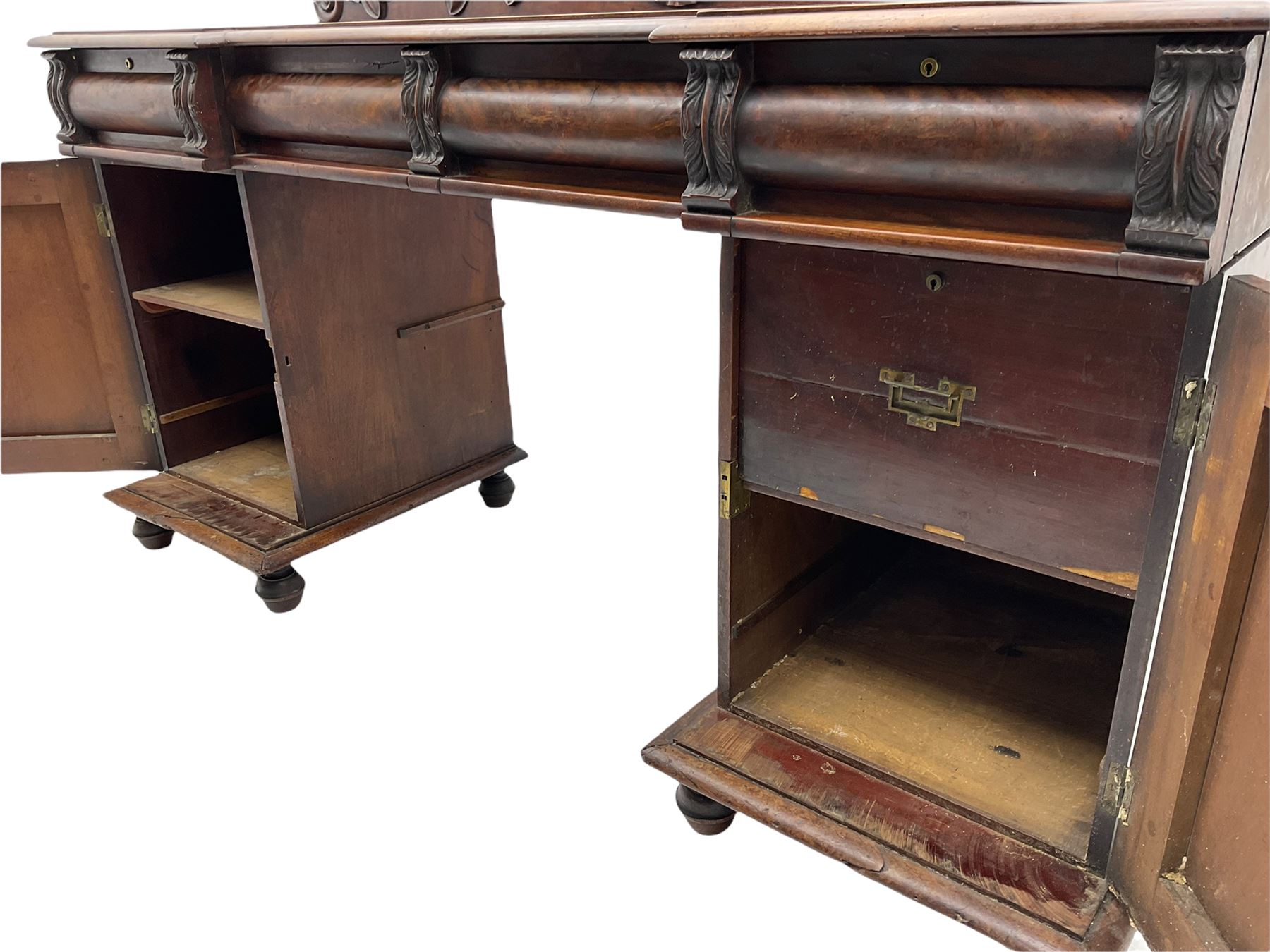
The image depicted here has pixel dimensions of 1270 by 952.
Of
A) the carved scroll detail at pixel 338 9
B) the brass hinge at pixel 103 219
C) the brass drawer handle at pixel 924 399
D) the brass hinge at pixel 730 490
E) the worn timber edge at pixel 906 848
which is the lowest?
the worn timber edge at pixel 906 848

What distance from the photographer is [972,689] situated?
212 cm

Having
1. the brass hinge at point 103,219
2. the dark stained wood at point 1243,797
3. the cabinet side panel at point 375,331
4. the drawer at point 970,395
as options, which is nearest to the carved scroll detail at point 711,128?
the drawer at point 970,395

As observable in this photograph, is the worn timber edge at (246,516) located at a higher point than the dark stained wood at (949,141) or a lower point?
lower

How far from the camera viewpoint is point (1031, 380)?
4.82 feet

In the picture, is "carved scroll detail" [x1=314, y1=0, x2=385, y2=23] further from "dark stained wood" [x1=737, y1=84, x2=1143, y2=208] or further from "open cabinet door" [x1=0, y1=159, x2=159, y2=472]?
"dark stained wood" [x1=737, y1=84, x2=1143, y2=208]

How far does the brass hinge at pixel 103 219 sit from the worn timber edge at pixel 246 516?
0.79 meters

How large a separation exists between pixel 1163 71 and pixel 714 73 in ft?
1.91

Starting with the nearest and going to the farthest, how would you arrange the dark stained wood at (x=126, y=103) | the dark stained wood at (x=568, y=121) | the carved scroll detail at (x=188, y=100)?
the dark stained wood at (x=568, y=121)
the carved scroll detail at (x=188, y=100)
the dark stained wood at (x=126, y=103)

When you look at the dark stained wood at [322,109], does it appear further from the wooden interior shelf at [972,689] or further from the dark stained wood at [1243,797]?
the dark stained wood at [1243,797]

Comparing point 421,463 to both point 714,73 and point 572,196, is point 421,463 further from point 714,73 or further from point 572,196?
point 714,73

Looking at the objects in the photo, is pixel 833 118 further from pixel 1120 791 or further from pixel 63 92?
pixel 63 92

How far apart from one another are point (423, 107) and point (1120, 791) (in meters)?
1.69

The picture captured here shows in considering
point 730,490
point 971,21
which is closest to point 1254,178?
point 971,21

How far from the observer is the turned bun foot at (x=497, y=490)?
134 inches
